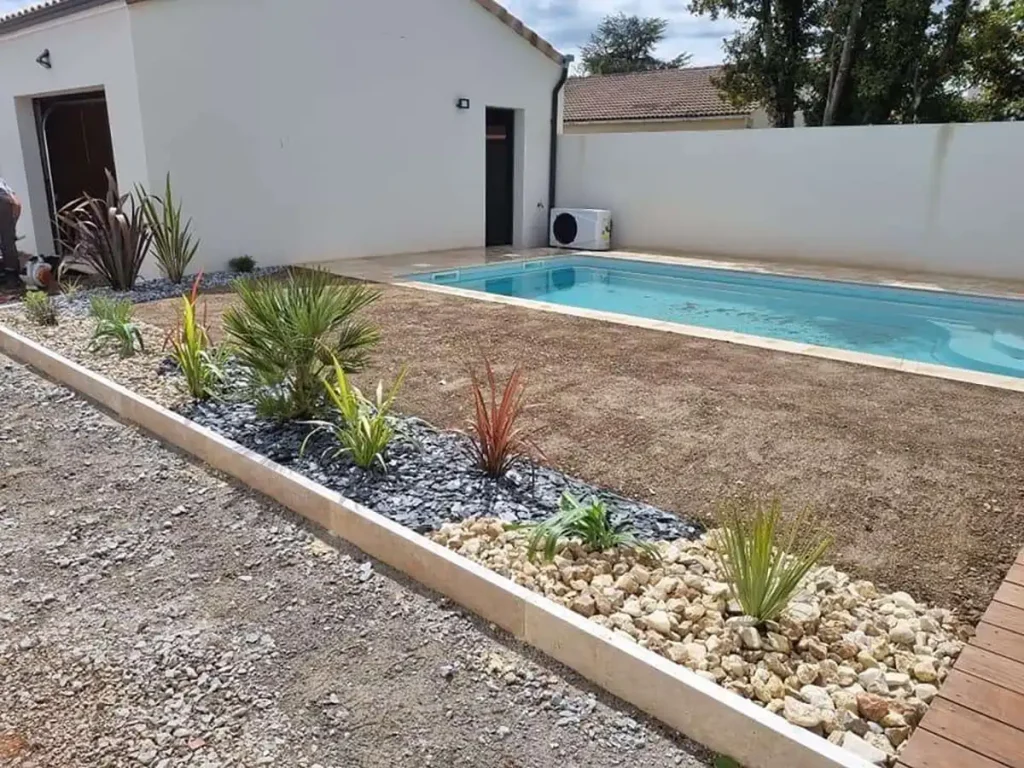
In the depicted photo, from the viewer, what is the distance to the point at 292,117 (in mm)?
13750

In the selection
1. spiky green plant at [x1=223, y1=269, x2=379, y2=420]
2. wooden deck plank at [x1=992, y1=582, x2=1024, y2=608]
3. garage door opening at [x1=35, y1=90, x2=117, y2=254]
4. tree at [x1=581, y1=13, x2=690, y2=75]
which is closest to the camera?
wooden deck plank at [x1=992, y1=582, x2=1024, y2=608]

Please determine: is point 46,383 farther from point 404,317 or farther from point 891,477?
point 891,477

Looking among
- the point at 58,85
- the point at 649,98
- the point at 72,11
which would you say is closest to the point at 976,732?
the point at 72,11

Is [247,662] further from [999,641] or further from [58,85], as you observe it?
[58,85]

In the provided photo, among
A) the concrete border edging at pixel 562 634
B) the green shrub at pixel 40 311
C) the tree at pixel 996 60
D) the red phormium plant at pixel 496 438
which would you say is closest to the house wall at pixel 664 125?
the tree at pixel 996 60

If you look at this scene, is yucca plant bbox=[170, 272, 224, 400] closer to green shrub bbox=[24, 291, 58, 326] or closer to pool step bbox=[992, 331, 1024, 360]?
green shrub bbox=[24, 291, 58, 326]

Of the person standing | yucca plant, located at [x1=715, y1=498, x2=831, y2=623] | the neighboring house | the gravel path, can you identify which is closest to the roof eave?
the person standing

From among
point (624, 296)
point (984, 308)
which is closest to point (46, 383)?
point (624, 296)

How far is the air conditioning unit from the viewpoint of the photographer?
1734 cm

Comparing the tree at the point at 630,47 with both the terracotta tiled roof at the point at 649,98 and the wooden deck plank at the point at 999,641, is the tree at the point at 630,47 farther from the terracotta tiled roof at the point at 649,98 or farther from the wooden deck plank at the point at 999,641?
the wooden deck plank at the point at 999,641

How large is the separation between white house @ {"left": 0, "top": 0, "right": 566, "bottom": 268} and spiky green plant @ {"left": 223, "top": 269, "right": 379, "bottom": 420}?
8.12 meters

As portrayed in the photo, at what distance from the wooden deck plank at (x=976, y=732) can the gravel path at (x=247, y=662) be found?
842 mm

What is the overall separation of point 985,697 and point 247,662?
115 inches

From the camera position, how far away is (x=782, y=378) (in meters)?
7.05
